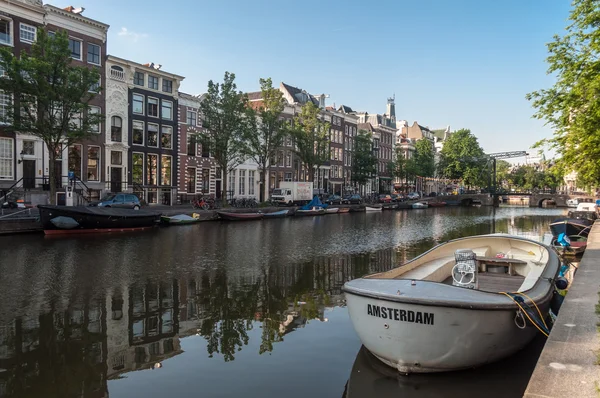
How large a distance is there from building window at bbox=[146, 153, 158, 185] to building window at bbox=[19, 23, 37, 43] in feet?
46.5

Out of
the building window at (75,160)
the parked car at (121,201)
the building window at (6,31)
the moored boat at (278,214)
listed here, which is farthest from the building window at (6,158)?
the moored boat at (278,214)

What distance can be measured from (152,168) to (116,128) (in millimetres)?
5489

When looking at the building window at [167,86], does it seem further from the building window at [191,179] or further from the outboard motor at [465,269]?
the outboard motor at [465,269]

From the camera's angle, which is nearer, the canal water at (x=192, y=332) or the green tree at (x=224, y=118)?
the canal water at (x=192, y=332)

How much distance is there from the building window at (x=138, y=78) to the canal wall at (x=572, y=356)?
42.6 m

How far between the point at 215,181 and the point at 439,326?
4823 cm

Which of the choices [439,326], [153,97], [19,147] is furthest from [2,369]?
[153,97]

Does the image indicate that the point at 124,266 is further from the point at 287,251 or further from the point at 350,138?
the point at 350,138

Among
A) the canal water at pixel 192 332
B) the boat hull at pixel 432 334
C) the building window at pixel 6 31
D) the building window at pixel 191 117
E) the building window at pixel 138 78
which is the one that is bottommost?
the canal water at pixel 192 332

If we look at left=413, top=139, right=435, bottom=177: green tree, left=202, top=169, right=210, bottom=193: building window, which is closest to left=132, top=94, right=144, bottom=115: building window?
left=202, top=169, right=210, bottom=193: building window

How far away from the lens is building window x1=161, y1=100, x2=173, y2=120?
152 feet

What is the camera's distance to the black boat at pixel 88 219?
25.3 meters

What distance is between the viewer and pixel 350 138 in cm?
8275

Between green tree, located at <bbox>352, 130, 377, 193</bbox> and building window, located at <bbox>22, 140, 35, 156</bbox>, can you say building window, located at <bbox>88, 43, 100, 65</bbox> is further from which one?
green tree, located at <bbox>352, 130, 377, 193</bbox>
